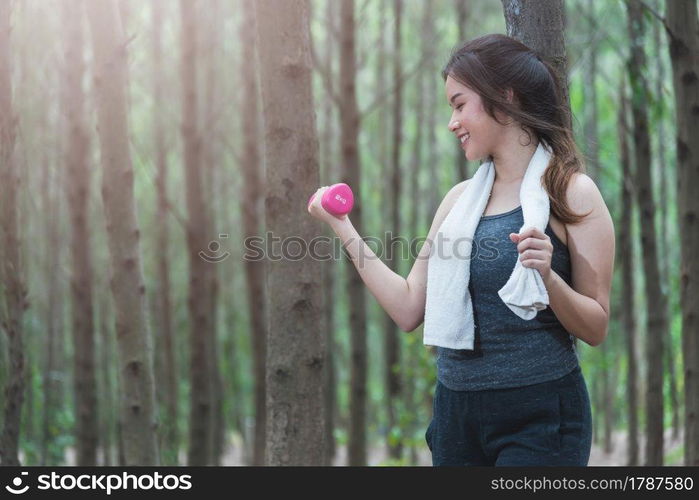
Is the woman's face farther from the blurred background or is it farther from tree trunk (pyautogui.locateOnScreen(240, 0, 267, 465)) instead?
tree trunk (pyautogui.locateOnScreen(240, 0, 267, 465))

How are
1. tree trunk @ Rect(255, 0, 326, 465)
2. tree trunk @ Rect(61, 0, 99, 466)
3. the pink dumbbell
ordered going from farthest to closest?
tree trunk @ Rect(61, 0, 99, 466)
tree trunk @ Rect(255, 0, 326, 465)
the pink dumbbell

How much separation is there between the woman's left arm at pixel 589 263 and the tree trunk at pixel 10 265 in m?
3.66

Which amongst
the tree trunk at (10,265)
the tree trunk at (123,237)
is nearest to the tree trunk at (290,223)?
the tree trunk at (123,237)

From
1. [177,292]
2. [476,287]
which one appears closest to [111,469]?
[476,287]

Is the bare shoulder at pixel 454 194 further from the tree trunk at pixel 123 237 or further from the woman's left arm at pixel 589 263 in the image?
the tree trunk at pixel 123 237

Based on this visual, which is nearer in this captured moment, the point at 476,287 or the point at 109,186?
the point at 476,287

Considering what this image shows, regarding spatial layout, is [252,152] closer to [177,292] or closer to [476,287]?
[476,287]

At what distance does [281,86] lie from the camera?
387 centimetres

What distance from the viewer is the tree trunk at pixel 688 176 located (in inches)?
179

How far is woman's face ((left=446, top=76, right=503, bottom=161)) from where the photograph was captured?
8.30ft

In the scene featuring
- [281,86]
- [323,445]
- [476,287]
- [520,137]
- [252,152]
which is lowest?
[323,445]

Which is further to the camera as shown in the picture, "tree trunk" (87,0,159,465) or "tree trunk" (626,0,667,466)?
"tree trunk" (626,0,667,466)

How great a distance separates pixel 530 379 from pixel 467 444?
27 cm

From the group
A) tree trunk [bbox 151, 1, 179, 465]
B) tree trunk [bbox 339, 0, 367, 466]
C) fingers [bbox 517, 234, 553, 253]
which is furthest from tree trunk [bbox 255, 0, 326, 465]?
tree trunk [bbox 151, 1, 179, 465]
